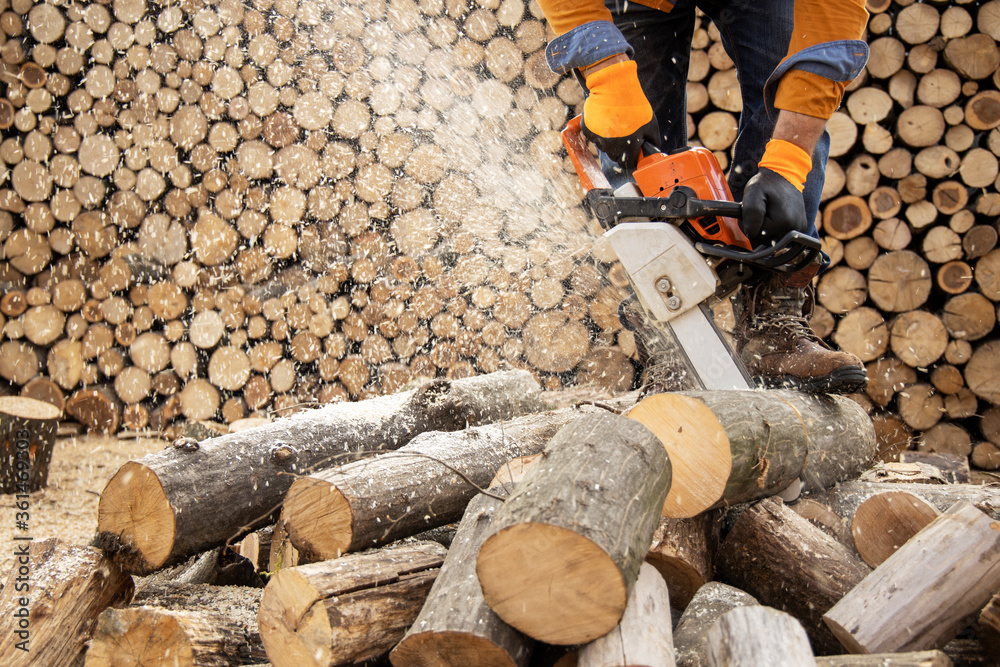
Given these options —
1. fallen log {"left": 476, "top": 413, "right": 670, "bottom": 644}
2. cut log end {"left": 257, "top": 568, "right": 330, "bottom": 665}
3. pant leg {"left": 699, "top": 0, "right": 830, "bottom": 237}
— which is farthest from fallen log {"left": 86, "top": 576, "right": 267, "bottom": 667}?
pant leg {"left": 699, "top": 0, "right": 830, "bottom": 237}

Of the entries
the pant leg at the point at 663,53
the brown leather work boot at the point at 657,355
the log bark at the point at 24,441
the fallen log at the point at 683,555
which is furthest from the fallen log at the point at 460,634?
the log bark at the point at 24,441

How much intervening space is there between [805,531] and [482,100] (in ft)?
9.77

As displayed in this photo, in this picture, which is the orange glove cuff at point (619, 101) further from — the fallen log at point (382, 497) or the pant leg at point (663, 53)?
the fallen log at point (382, 497)

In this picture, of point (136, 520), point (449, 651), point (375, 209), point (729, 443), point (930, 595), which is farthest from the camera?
point (375, 209)

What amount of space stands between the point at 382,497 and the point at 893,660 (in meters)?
1.07

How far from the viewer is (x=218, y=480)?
5.77ft

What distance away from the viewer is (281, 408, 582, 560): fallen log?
1539mm

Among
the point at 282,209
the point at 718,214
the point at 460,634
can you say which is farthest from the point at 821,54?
the point at 282,209

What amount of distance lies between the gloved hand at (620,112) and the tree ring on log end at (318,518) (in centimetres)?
137

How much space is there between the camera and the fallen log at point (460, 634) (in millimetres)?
1141

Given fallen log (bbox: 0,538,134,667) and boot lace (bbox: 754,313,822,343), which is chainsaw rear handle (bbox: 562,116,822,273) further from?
fallen log (bbox: 0,538,134,667)

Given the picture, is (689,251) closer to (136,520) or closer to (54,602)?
(136,520)

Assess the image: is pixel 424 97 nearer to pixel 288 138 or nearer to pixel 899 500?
pixel 288 138

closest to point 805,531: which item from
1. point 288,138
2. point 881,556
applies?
point 881,556
